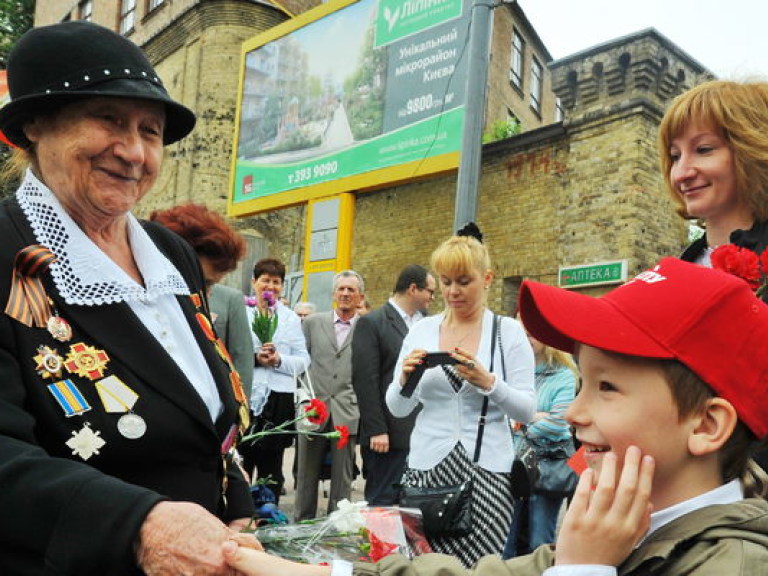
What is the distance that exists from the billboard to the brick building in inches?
137

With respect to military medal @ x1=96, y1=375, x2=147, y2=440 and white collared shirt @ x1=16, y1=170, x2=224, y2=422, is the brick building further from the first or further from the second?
military medal @ x1=96, y1=375, x2=147, y2=440

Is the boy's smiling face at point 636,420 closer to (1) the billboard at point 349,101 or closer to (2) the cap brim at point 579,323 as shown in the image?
(2) the cap brim at point 579,323

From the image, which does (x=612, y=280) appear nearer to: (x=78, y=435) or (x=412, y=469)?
(x=412, y=469)

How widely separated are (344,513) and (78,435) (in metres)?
0.66

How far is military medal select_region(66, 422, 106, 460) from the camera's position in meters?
1.45

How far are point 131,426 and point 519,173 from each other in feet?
50.0

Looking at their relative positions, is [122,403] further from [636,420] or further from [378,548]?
[636,420]

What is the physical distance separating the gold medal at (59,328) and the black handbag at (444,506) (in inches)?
71.8

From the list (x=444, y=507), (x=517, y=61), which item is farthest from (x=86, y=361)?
(x=517, y=61)

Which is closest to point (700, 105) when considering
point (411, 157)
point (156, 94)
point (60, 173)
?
point (156, 94)

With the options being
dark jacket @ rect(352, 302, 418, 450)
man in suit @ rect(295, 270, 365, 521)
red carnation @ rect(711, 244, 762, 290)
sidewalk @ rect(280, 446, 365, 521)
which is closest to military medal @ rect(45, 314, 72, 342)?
red carnation @ rect(711, 244, 762, 290)

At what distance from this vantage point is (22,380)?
4.68ft

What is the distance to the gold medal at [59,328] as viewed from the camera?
1.50 m

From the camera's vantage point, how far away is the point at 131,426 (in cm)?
152
